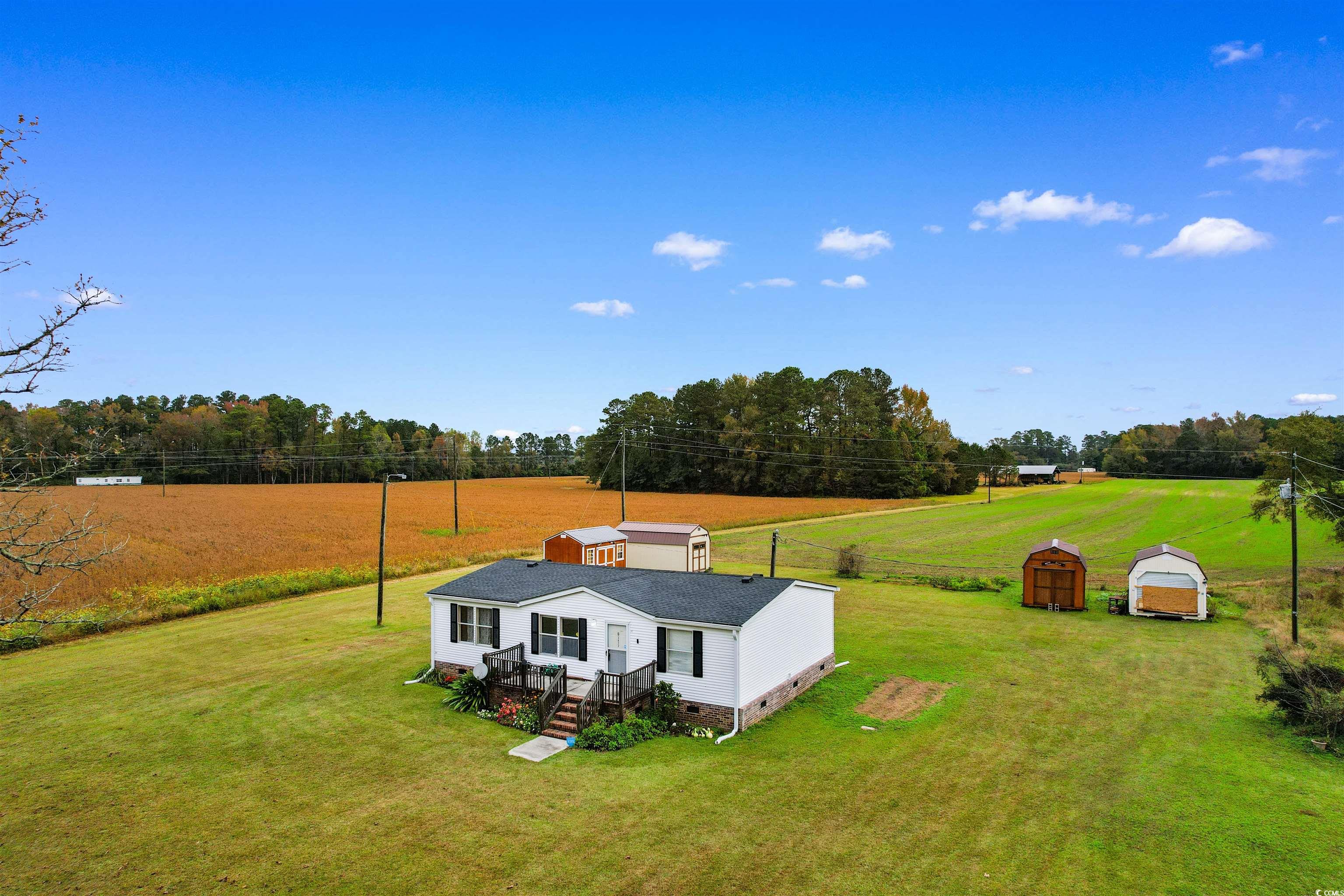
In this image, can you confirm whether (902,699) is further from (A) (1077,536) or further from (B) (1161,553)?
(A) (1077,536)

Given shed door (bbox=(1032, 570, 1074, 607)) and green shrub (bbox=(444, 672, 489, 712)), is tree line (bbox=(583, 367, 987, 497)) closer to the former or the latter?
shed door (bbox=(1032, 570, 1074, 607))

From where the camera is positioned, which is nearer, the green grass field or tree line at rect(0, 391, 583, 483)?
the green grass field

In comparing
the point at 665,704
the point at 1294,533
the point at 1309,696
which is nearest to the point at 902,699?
the point at 665,704

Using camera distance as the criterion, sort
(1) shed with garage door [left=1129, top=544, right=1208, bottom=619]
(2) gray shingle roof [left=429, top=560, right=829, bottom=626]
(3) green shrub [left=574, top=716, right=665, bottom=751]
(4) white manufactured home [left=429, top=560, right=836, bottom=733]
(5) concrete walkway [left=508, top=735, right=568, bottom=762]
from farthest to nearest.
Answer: (1) shed with garage door [left=1129, top=544, right=1208, bottom=619] → (2) gray shingle roof [left=429, top=560, right=829, bottom=626] → (4) white manufactured home [left=429, top=560, right=836, bottom=733] → (3) green shrub [left=574, top=716, right=665, bottom=751] → (5) concrete walkway [left=508, top=735, right=568, bottom=762]

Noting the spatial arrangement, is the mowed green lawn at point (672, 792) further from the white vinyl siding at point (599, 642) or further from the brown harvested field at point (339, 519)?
the brown harvested field at point (339, 519)

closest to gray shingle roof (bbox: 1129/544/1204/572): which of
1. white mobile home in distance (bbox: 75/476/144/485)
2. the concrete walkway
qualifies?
the concrete walkway

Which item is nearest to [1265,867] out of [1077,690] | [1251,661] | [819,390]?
[1077,690]

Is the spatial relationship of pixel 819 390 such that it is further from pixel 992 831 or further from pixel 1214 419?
pixel 1214 419
